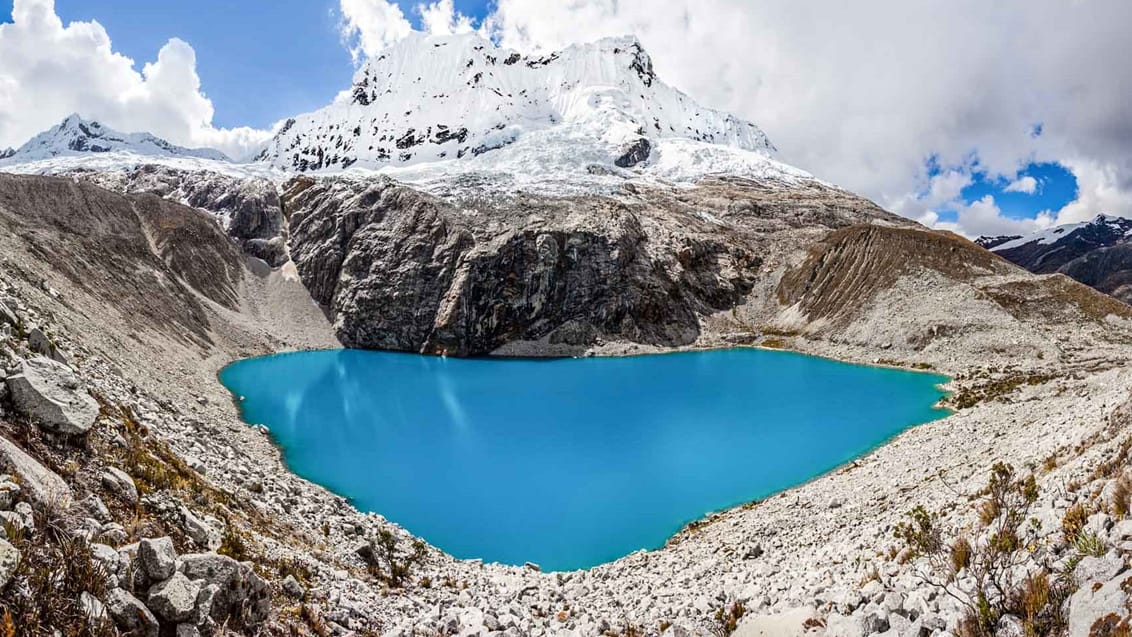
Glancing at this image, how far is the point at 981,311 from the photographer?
207 ft

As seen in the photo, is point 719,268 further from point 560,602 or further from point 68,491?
point 68,491

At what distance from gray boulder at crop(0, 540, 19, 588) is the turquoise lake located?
56.0 ft

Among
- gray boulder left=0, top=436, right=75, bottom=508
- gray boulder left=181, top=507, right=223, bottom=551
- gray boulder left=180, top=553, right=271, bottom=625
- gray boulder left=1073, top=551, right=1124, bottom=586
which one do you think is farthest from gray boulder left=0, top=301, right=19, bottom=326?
gray boulder left=1073, top=551, right=1124, bottom=586

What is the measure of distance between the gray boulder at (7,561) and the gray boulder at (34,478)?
1.68 meters

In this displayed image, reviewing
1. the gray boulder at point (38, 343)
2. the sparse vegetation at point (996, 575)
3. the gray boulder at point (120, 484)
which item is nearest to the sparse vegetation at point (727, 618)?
the sparse vegetation at point (996, 575)

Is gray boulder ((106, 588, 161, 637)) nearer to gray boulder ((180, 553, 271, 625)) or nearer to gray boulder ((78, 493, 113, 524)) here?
gray boulder ((180, 553, 271, 625))

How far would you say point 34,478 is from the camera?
7242mm

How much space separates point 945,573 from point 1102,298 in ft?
254

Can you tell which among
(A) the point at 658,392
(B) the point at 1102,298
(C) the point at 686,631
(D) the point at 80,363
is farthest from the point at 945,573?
(B) the point at 1102,298

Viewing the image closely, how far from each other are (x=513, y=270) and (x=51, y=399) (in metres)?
76.9

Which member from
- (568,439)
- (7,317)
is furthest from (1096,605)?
(568,439)

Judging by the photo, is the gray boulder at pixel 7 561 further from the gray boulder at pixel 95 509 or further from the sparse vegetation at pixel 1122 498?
the sparse vegetation at pixel 1122 498

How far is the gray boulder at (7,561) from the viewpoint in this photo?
5062 mm

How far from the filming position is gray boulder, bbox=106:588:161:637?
5750 mm
